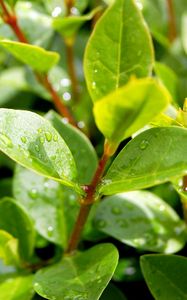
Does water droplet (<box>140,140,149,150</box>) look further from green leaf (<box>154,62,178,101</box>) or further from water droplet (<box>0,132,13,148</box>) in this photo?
green leaf (<box>154,62,178,101</box>)

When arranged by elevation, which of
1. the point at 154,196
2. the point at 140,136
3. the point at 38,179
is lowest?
the point at 154,196

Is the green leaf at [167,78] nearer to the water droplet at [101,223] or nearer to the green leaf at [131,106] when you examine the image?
the water droplet at [101,223]

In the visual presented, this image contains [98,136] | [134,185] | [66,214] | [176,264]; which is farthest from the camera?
[98,136]

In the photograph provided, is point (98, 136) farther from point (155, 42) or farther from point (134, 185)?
point (134, 185)

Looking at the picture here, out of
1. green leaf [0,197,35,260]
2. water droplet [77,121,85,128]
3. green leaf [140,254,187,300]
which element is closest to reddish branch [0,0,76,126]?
water droplet [77,121,85,128]

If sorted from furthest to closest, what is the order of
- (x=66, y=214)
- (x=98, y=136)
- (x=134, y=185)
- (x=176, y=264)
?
(x=98, y=136) → (x=66, y=214) → (x=176, y=264) → (x=134, y=185)

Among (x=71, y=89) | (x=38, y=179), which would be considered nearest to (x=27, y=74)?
(x=71, y=89)
